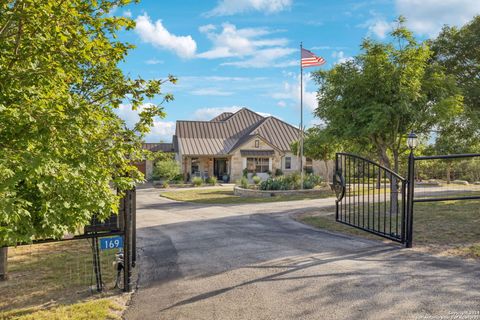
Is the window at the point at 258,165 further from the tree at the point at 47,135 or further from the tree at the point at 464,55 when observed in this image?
the tree at the point at 47,135

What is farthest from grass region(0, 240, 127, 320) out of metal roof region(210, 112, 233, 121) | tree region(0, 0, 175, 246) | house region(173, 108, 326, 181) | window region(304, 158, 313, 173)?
metal roof region(210, 112, 233, 121)

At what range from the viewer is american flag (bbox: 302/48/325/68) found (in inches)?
835

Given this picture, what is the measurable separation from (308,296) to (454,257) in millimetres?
3565

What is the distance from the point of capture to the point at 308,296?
4906 mm

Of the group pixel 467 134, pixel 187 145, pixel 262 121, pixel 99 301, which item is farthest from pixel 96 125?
pixel 262 121

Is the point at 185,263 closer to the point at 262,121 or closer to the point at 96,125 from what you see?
the point at 96,125

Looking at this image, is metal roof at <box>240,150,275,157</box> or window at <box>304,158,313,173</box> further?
window at <box>304,158,313,173</box>

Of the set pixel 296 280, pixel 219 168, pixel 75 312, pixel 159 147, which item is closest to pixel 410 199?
pixel 296 280

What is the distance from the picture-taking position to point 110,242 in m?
5.50

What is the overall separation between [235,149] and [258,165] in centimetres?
278

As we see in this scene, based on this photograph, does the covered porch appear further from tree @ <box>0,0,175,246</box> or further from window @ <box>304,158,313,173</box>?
tree @ <box>0,0,175,246</box>

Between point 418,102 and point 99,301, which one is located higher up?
point 418,102

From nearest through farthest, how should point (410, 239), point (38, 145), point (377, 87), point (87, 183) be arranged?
1. point (38, 145)
2. point (87, 183)
3. point (410, 239)
4. point (377, 87)

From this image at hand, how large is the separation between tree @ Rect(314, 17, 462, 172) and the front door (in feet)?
81.4
